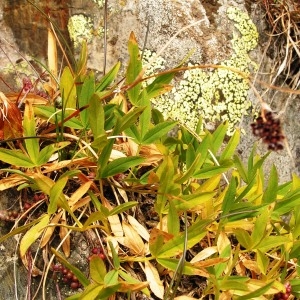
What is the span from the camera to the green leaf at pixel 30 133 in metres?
1.40

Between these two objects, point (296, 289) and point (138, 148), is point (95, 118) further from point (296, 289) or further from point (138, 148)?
point (296, 289)

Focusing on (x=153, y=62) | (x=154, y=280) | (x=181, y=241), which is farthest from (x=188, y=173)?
(x=153, y=62)

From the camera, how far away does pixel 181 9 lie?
1.85 metres

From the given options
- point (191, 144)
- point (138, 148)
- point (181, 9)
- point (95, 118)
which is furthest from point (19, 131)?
point (181, 9)

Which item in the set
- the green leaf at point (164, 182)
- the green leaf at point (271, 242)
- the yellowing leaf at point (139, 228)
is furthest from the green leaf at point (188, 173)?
the green leaf at point (271, 242)

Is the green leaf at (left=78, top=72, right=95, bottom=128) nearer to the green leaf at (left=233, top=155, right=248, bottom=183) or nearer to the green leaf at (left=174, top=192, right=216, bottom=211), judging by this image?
the green leaf at (left=174, top=192, right=216, bottom=211)

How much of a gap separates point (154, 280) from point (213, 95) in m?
0.66

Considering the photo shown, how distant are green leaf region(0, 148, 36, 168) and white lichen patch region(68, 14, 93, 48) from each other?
502 mm

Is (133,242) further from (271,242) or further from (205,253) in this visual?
(271,242)

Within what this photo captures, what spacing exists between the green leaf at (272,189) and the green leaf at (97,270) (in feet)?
1.66

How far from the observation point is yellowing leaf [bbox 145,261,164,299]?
1.38 m

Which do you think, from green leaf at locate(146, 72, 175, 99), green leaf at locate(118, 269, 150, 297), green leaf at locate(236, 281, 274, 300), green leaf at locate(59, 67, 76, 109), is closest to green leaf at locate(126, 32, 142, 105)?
green leaf at locate(146, 72, 175, 99)

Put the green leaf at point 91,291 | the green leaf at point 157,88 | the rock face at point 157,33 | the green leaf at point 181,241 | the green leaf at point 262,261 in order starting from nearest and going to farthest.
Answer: the green leaf at point 91,291 → the green leaf at point 181,241 → the green leaf at point 262,261 → the green leaf at point 157,88 → the rock face at point 157,33

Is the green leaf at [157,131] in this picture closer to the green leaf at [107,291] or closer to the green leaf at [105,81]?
the green leaf at [105,81]
